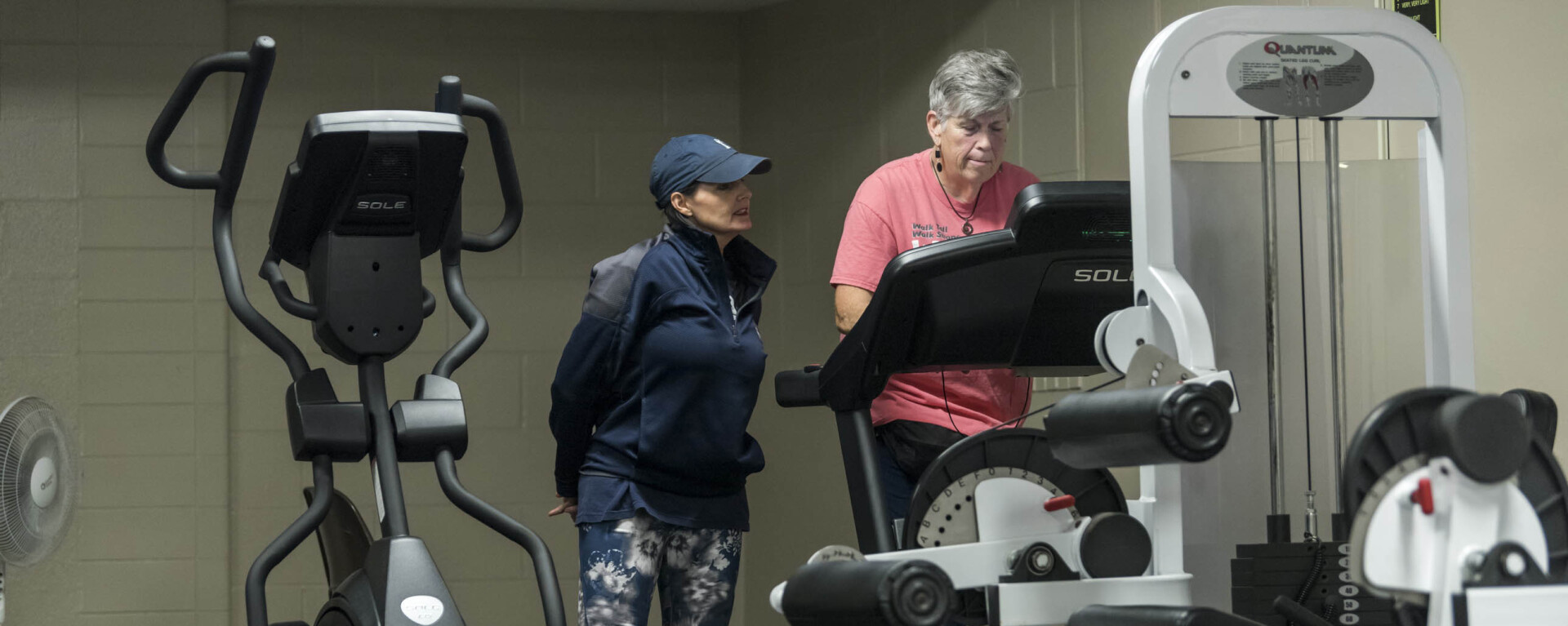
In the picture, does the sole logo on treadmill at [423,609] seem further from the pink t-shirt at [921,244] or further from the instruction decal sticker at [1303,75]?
the instruction decal sticker at [1303,75]

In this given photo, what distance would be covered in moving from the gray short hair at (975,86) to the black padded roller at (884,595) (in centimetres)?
111

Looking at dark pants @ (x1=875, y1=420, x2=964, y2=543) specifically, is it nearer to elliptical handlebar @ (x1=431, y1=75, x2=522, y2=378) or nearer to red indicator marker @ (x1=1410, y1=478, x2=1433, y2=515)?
elliptical handlebar @ (x1=431, y1=75, x2=522, y2=378)

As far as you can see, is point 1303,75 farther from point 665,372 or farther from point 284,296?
point 284,296

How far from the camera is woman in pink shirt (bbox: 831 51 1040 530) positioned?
8.20 feet

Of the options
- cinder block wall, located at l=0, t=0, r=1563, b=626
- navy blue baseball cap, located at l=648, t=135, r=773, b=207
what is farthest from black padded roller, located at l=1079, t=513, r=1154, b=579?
cinder block wall, located at l=0, t=0, r=1563, b=626

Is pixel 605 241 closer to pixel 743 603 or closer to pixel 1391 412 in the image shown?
pixel 743 603

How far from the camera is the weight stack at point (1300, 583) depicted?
1.88 metres

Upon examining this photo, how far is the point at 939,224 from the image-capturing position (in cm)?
257

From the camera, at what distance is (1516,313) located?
2.54 metres

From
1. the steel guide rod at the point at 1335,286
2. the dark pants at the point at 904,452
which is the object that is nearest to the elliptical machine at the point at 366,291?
the dark pants at the point at 904,452

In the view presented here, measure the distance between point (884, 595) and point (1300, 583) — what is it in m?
0.67

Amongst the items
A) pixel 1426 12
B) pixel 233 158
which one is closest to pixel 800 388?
pixel 233 158

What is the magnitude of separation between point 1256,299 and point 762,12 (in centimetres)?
328

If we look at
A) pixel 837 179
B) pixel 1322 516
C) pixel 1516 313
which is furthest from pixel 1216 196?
pixel 837 179
